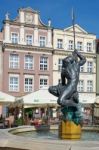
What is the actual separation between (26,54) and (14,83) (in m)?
3.47

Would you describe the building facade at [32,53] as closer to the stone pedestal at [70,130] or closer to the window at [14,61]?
the window at [14,61]

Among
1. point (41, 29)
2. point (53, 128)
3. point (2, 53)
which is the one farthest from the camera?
point (41, 29)

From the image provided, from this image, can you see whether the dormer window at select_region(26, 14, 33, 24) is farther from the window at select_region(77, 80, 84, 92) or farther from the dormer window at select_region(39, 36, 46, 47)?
the window at select_region(77, 80, 84, 92)

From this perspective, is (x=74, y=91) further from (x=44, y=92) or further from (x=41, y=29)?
(x=41, y=29)

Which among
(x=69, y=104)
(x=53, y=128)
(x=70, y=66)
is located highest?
(x=70, y=66)

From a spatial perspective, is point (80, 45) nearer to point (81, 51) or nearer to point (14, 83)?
point (81, 51)

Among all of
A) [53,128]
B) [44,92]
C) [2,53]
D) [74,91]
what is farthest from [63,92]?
[2,53]

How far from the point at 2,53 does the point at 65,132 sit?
1186 inches

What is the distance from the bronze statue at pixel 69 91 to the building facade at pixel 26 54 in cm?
2909

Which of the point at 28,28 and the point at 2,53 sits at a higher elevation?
the point at 28,28

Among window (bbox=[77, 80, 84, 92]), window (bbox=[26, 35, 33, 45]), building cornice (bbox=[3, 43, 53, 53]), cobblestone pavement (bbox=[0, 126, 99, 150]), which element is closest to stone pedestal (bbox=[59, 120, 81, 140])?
cobblestone pavement (bbox=[0, 126, 99, 150])

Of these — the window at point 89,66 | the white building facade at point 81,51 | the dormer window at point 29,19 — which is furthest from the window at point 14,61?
the window at point 89,66

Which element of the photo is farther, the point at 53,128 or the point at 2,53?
the point at 2,53

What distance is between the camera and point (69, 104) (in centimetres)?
1159
